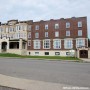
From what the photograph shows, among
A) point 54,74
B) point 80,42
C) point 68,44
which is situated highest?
point 80,42

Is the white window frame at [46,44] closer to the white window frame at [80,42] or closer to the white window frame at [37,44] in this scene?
the white window frame at [37,44]

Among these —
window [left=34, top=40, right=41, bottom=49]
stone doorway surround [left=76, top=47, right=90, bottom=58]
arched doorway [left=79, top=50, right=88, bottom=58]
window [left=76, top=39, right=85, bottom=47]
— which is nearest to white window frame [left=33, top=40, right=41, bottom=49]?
window [left=34, top=40, right=41, bottom=49]

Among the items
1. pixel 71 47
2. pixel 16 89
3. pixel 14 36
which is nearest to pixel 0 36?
pixel 14 36

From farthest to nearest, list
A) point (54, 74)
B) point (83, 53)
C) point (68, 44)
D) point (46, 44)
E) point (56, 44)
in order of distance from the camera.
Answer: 1. point (46, 44)
2. point (56, 44)
3. point (68, 44)
4. point (83, 53)
5. point (54, 74)

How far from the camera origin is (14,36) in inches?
2714

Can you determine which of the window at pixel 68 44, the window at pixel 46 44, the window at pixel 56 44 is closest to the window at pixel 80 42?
the window at pixel 68 44

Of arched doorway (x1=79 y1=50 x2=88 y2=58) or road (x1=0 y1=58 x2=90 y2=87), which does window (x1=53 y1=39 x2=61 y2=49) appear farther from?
road (x1=0 y1=58 x2=90 y2=87)

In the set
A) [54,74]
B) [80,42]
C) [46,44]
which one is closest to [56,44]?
[46,44]

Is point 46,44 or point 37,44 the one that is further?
point 37,44

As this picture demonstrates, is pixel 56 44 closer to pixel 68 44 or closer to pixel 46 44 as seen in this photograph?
pixel 46 44


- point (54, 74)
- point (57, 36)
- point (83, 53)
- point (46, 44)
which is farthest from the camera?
point (46, 44)

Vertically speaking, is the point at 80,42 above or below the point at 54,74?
above

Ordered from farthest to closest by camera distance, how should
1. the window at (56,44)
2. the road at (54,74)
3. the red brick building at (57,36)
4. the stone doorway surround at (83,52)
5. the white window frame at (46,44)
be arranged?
the white window frame at (46,44) → the window at (56,44) → the red brick building at (57,36) → the stone doorway surround at (83,52) → the road at (54,74)

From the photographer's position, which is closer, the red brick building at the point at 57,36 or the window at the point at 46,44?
the red brick building at the point at 57,36
